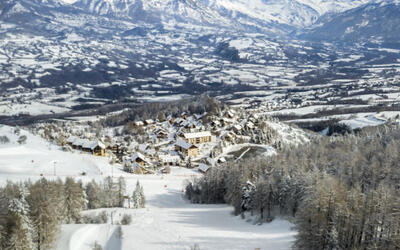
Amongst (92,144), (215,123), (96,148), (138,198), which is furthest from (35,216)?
(215,123)

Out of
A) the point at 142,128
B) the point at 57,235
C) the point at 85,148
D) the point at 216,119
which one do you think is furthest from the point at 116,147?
the point at 57,235

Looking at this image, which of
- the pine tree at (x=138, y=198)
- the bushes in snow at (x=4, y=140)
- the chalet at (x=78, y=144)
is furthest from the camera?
the chalet at (x=78, y=144)

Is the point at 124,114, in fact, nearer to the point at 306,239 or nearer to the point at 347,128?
the point at 347,128

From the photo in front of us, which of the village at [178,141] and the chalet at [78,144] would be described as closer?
the village at [178,141]

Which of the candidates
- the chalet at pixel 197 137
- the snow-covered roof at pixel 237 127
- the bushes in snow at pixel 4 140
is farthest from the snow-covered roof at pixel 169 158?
the bushes in snow at pixel 4 140

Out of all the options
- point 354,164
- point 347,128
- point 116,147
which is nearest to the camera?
point 354,164

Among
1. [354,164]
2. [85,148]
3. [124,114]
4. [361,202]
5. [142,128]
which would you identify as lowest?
[361,202]

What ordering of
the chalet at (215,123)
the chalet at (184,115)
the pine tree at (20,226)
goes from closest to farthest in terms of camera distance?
the pine tree at (20,226) < the chalet at (215,123) < the chalet at (184,115)

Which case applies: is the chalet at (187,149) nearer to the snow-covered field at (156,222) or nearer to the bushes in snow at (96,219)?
the snow-covered field at (156,222)
